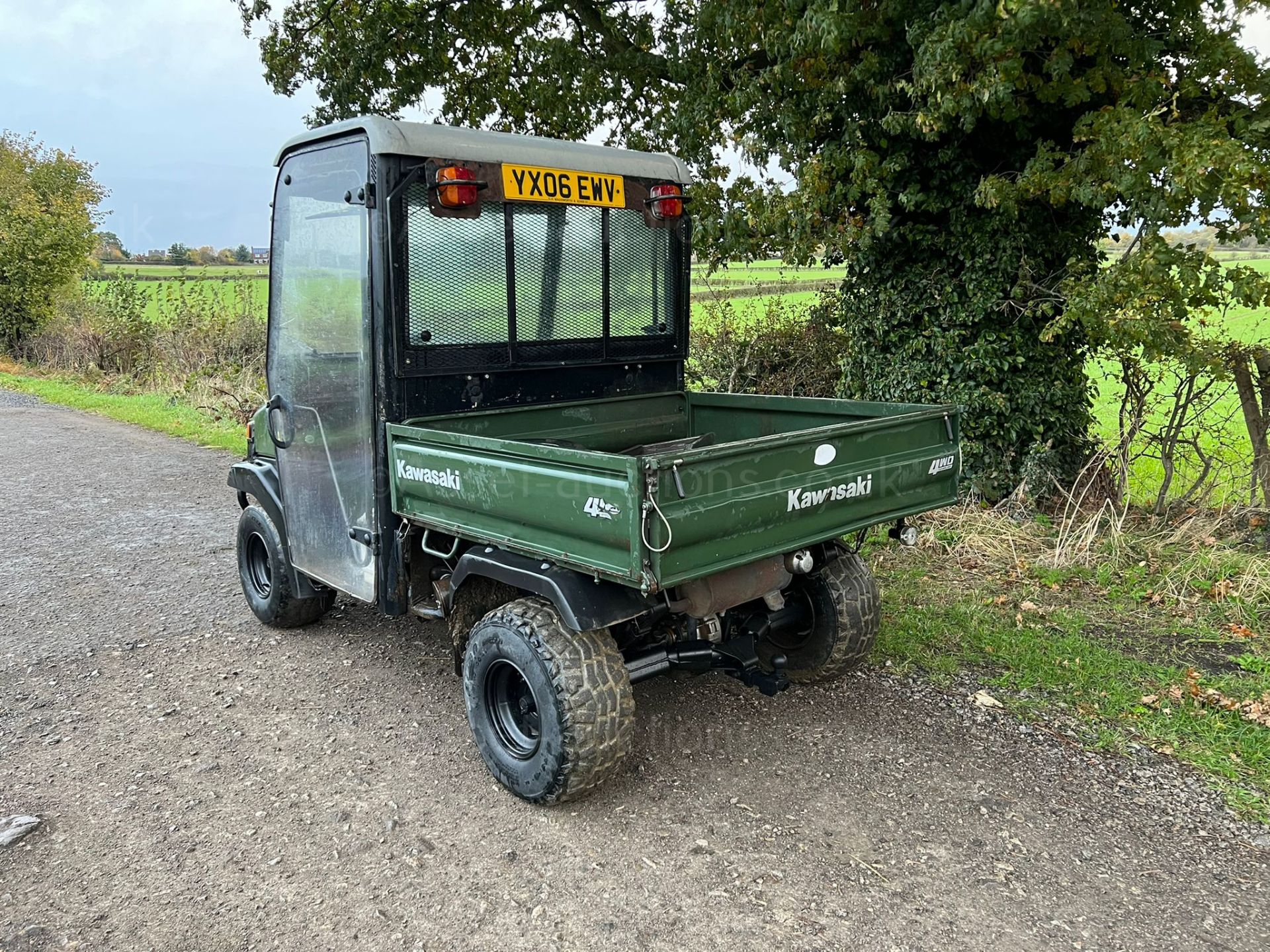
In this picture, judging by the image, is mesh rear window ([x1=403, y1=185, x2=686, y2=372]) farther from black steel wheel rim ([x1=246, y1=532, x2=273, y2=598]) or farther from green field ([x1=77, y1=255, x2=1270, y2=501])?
green field ([x1=77, y1=255, x2=1270, y2=501])

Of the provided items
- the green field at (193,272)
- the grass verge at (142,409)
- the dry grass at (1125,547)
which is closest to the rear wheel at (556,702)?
the dry grass at (1125,547)

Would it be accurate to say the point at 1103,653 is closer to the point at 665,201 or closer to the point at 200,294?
the point at 665,201

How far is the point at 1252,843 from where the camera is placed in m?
3.16

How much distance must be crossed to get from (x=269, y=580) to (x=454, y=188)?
8.45 feet

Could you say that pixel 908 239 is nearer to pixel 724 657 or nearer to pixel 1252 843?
pixel 724 657

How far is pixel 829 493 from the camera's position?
3.50 metres

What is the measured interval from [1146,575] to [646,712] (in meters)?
3.29

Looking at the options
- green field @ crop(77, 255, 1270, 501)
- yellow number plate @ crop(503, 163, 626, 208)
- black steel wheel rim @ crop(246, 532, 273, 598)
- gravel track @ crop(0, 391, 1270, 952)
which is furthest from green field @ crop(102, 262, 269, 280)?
gravel track @ crop(0, 391, 1270, 952)

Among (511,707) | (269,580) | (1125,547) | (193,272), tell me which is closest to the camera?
(511,707)

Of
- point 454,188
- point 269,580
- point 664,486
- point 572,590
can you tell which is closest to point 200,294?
point 269,580

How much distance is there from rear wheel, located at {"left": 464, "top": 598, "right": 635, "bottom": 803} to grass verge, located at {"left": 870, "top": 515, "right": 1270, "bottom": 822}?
1853 millimetres

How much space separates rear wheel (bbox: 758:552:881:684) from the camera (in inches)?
162

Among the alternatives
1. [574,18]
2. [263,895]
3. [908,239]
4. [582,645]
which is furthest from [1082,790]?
[574,18]

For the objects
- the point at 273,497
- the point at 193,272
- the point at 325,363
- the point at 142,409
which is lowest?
the point at 142,409
